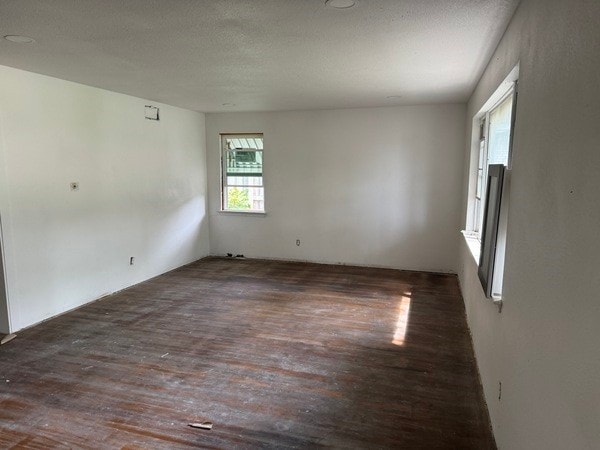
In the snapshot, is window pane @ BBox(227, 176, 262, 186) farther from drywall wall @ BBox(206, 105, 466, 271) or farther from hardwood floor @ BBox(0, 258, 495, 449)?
hardwood floor @ BBox(0, 258, 495, 449)

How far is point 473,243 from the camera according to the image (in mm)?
4105

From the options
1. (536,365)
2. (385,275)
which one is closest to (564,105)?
(536,365)

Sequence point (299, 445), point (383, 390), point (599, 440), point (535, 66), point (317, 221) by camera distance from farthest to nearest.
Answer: point (317, 221) < point (383, 390) < point (299, 445) < point (535, 66) < point (599, 440)

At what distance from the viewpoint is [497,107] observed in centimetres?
358

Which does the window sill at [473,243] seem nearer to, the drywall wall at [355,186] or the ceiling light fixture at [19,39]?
the drywall wall at [355,186]

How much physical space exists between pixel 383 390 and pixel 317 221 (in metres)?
3.95

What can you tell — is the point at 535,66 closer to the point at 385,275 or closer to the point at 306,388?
the point at 306,388

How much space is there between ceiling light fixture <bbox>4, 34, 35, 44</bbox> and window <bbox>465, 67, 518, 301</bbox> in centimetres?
321

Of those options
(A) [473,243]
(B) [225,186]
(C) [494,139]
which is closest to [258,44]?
(C) [494,139]

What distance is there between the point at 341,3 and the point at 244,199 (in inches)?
199

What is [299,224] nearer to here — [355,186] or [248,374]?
[355,186]

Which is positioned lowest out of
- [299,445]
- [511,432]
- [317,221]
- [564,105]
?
[299,445]

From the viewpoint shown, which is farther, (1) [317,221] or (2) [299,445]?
(1) [317,221]

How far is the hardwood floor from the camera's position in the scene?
2344mm
